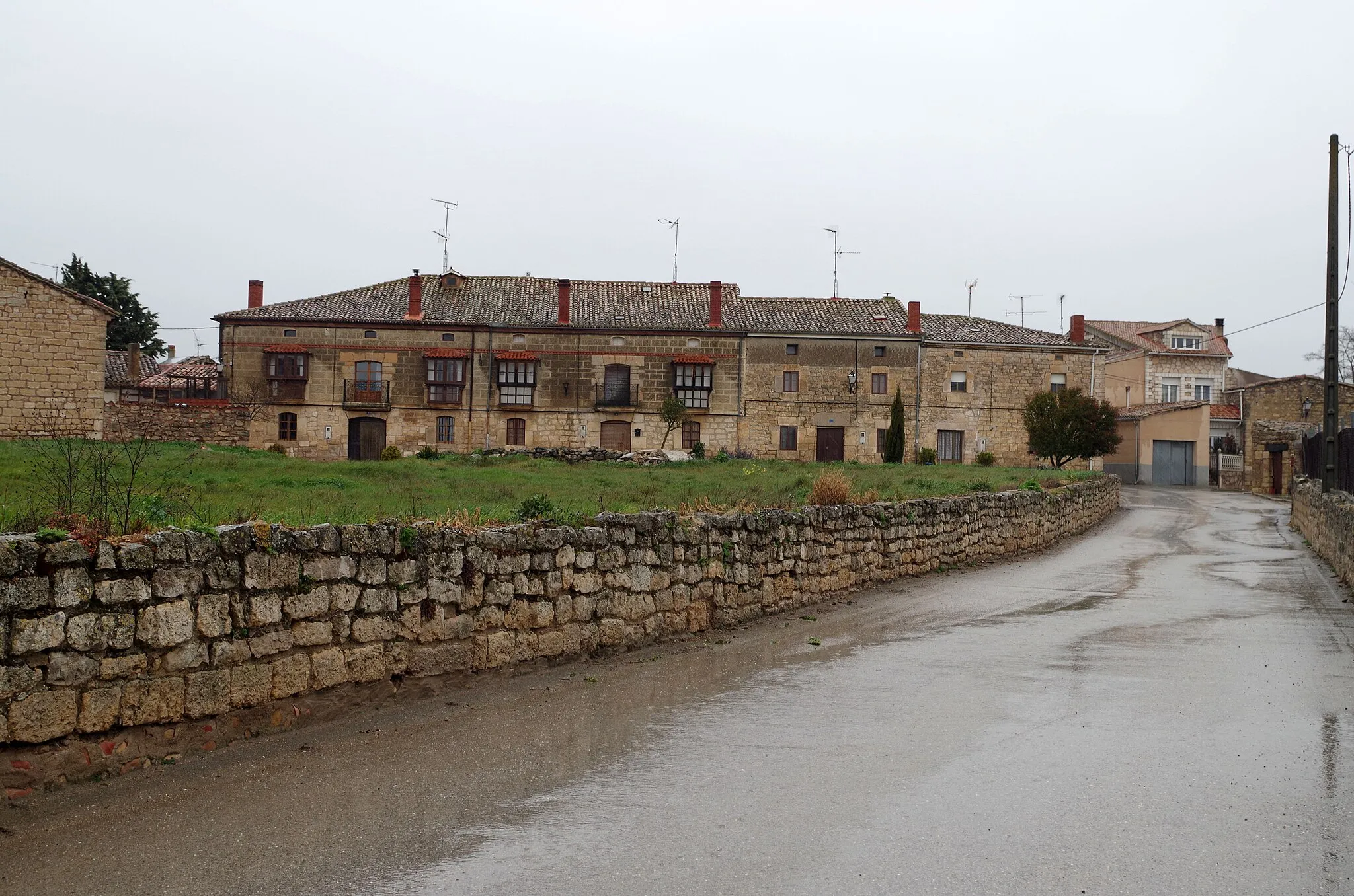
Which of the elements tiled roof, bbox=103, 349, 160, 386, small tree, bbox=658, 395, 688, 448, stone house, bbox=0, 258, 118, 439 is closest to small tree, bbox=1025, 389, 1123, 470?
small tree, bbox=658, 395, 688, 448

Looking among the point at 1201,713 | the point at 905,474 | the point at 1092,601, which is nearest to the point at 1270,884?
the point at 1201,713

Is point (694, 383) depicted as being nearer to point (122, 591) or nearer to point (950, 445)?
point (950, 445)

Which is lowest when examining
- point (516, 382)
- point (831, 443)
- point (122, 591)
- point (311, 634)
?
point (311, 634)

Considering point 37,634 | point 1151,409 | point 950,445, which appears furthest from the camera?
point 1151,409

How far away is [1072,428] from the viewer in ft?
147

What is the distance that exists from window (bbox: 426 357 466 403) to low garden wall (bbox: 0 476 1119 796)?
38.6 metres

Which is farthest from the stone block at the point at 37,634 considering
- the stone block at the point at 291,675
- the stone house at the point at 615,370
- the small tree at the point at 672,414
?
the stone house at the point at 615,370

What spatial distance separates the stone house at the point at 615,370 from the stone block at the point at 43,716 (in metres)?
43.6

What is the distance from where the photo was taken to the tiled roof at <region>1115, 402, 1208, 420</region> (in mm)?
54875

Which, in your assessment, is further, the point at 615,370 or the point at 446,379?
the point at 615,370

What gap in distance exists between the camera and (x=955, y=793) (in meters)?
5.66

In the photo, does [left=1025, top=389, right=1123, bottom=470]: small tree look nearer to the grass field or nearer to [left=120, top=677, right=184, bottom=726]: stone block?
the grass field

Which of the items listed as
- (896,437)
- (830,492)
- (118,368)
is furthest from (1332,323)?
(118,368)

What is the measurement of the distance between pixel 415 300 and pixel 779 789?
4582 cm
